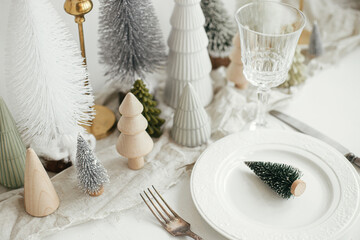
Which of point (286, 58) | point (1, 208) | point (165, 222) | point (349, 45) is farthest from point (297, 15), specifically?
point (1, 208)

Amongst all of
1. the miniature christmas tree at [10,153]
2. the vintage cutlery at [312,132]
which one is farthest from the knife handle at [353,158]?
the miniature christmas tree at [10,153]

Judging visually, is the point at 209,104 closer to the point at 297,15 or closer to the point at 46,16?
the point at 297,15

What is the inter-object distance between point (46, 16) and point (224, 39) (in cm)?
51

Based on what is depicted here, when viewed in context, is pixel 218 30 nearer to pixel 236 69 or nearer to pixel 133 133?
pixel 236 69

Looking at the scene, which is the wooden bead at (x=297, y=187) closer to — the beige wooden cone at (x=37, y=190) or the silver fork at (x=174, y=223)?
the silver fork at (x=174, y=223)

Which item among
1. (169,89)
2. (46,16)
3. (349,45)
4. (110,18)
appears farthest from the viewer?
(349,45)

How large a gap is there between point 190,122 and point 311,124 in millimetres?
297

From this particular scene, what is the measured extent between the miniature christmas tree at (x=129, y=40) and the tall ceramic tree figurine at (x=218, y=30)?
0.55 ft

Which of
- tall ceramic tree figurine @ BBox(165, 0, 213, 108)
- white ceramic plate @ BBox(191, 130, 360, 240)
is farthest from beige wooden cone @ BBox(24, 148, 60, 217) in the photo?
tall ceramic tree figurine @ BBox(165, 0, 213, 108)

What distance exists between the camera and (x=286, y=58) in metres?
0.91

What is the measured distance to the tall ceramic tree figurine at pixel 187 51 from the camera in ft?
3.11

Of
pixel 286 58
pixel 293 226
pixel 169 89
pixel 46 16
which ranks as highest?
pixel 46 16

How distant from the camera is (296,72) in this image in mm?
1094

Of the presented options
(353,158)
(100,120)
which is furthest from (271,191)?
(100,120)
